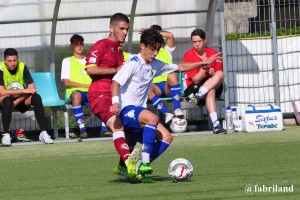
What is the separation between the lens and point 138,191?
27.3 ft

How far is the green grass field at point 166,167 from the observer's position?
320 inches

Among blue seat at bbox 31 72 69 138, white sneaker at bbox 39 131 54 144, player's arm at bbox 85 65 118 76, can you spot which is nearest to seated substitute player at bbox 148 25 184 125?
blue seat at bbox 31 72 69 138

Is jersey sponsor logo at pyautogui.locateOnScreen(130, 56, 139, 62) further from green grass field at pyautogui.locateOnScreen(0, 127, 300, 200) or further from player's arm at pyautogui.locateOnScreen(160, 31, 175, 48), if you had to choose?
player's arm at pyautogui.locateOnScreen(160, 31, 175, 48)

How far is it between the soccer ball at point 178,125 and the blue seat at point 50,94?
1.92m

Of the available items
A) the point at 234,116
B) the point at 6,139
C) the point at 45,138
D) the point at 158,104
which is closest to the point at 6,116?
the point at 6,139

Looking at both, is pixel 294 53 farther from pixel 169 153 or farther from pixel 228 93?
pixel 169 153

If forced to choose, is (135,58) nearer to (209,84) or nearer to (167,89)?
(209,84)

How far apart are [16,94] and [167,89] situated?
8.94 feet

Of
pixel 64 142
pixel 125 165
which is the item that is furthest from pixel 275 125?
pixel 125 165

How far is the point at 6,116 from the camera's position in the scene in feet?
51.0

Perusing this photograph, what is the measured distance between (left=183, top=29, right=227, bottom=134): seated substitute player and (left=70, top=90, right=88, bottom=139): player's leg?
192cm

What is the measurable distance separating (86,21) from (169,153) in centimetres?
554

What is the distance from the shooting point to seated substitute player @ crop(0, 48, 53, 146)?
15.6m

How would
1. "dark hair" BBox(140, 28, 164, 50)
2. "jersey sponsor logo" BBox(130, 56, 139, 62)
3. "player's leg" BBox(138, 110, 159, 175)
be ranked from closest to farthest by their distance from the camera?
1. "player's leg" BBox(138, 110, 159, 175)
2. "dark hair" BBox(140, 28, 164, 50)
3. "jersey sponsor logo" BBox(130, 56, 139, 62)
